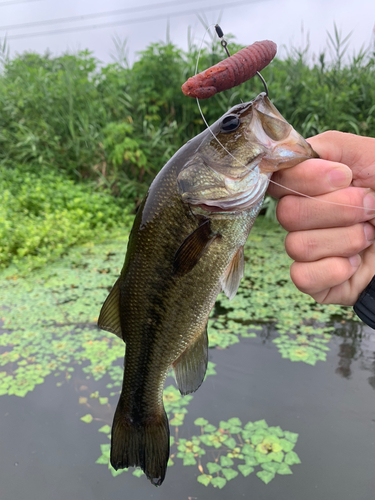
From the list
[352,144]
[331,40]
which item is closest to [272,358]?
[352,144]

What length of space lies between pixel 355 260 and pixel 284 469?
1.37 m

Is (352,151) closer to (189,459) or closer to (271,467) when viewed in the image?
(271,467)

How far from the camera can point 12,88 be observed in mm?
7398

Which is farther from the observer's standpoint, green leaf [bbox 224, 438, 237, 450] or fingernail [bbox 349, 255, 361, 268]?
green leaf [bbox 224, 438, 237, 450]

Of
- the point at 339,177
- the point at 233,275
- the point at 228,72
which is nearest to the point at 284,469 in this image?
the point at 233,275

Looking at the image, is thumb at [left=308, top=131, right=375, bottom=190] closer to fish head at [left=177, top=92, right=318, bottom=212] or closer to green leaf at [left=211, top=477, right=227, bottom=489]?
fish head at [left=177, top=92, right=318, bottom=212]

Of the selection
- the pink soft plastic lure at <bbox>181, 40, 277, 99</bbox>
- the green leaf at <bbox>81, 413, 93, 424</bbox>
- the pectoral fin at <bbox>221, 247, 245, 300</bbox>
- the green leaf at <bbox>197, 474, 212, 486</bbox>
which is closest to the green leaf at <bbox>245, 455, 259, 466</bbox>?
the green leaf at <bbox>197, 474, 212, 486</bbox>

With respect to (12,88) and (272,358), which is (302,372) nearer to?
(272,358)

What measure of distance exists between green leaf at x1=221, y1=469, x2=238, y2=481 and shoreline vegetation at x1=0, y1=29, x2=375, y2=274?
3193 mm

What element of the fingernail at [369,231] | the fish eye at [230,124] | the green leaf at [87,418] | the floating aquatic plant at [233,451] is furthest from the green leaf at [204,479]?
the fish eye at [230,124]

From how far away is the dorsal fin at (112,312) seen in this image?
1270mm

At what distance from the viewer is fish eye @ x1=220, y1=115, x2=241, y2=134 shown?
1100mm

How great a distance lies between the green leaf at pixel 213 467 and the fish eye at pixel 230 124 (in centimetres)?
183

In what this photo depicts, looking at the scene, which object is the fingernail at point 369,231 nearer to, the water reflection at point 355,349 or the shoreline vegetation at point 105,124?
the water reflection at point 355,349
